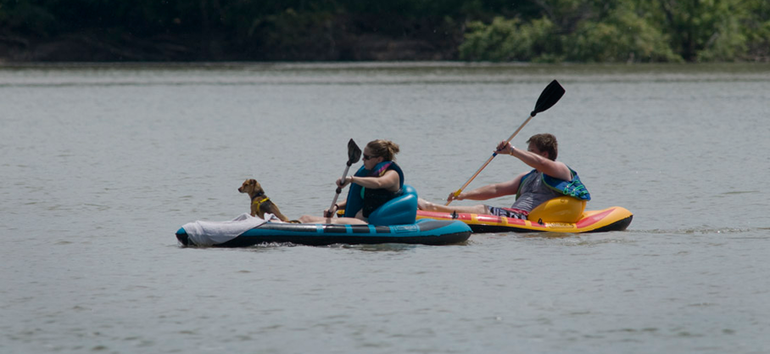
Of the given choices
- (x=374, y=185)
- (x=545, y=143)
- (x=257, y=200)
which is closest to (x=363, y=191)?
(x=374, y=185)

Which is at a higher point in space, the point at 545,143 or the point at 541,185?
the point at 545,143

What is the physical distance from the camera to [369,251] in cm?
1053

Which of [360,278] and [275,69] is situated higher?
[275,69]

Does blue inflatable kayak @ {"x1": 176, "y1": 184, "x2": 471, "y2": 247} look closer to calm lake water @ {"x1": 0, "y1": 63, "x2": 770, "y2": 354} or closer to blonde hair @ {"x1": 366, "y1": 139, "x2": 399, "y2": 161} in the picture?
calm lake water @ {"x1": 0, "y1": 63, "x2": 770, "y2": 354}

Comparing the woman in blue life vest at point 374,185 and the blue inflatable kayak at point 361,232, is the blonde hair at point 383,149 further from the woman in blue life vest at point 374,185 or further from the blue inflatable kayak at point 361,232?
the blue inflatable kayak at point 361,232

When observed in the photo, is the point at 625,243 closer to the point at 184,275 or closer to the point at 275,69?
the point at 184,275

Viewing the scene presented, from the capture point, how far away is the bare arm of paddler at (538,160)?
36.7 ft

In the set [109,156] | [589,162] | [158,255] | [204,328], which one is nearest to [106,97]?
[109,156]

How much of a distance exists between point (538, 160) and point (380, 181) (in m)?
1.59

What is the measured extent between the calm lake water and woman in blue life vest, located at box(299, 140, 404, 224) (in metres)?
0.27

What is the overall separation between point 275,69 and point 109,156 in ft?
133

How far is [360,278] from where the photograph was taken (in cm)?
941

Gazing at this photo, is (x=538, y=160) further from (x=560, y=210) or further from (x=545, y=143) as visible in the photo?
(x=560, y=210)

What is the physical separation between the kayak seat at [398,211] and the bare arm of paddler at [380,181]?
0.34 ft
